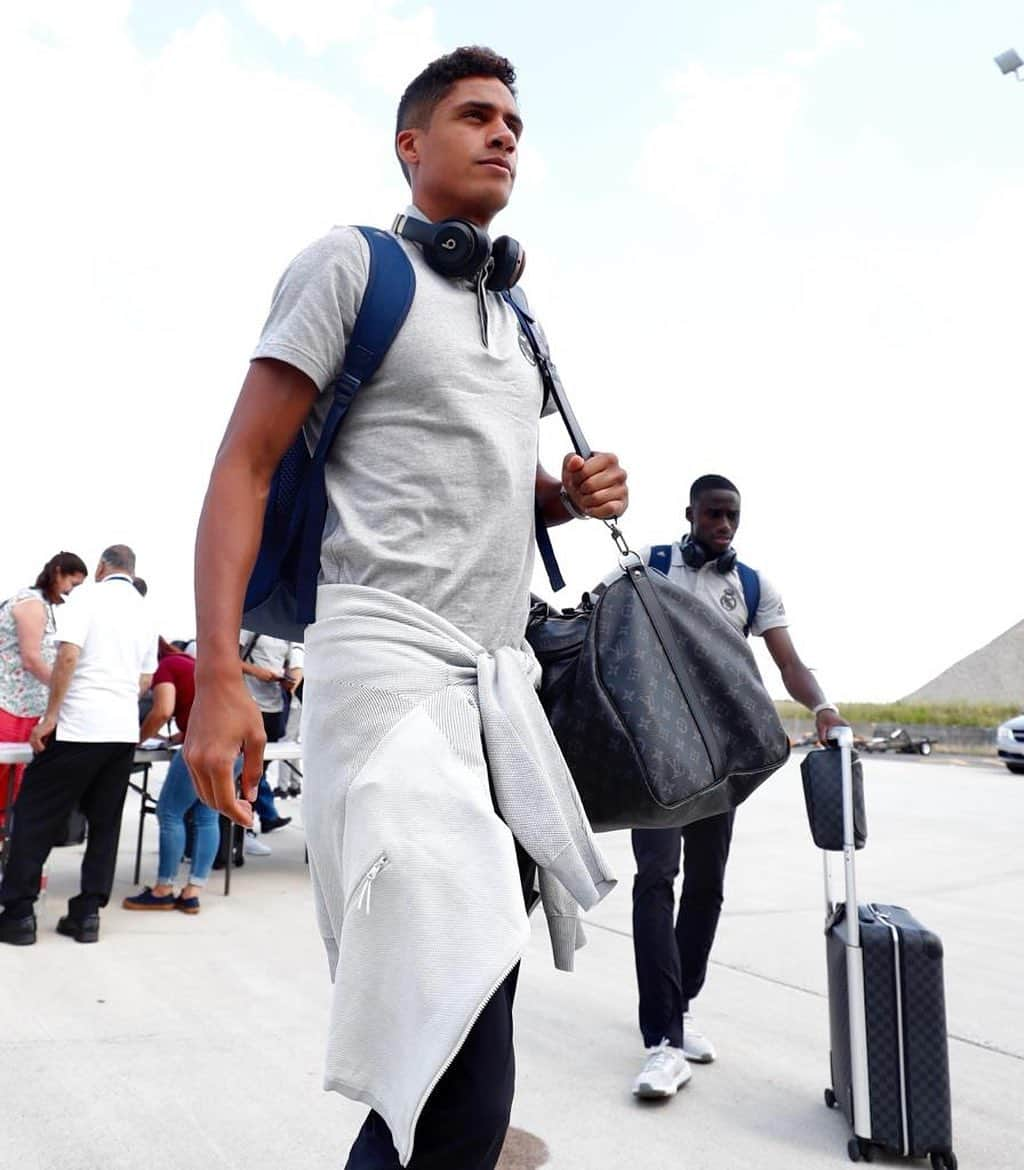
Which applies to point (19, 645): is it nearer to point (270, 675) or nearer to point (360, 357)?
point (270, 675)

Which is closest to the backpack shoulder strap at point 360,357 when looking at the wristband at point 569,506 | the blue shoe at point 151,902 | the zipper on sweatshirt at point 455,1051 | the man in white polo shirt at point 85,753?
the wristband at point 569,506

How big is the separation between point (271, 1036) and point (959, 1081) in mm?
2243

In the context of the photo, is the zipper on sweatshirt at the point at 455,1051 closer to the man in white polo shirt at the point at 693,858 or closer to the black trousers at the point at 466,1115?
the black trousers at the point at 466,1115

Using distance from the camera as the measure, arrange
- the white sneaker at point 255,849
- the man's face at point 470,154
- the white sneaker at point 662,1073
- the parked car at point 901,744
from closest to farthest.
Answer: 1. the man's face at point 470,154
2. the white sneaker at point 662,1073
3. the white sneaker at point 255,849
4. the parked car at point 901,744

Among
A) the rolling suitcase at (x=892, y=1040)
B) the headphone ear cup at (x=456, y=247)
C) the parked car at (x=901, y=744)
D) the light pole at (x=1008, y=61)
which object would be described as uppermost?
the light pole at (x=1008, y=61)

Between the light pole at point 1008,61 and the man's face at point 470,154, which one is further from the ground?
the light pole at point 1008,61

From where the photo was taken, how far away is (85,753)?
5.28 m

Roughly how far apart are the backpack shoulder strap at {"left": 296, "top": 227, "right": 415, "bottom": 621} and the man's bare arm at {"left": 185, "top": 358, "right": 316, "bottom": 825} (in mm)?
51

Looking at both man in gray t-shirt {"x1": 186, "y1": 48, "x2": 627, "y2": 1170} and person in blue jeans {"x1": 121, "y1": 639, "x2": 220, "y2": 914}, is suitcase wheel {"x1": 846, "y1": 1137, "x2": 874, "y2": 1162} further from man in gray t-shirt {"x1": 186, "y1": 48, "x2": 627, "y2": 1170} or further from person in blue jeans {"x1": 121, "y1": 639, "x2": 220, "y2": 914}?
person in blue jeans {"x1": 121, "y1": 639, "x2": 220, "y2": 914}

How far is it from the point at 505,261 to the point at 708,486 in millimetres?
2368

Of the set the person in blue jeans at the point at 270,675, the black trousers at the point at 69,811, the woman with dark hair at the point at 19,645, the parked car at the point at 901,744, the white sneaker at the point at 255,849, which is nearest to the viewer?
the black trousers at the point at 69,811

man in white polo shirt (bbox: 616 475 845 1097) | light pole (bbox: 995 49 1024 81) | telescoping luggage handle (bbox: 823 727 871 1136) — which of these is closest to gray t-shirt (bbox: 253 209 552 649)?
man in white polo shirt (bbox: 616 475 845 1097)

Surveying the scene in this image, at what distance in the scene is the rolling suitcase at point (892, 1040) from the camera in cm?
277

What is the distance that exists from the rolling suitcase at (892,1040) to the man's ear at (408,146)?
2.10 m
